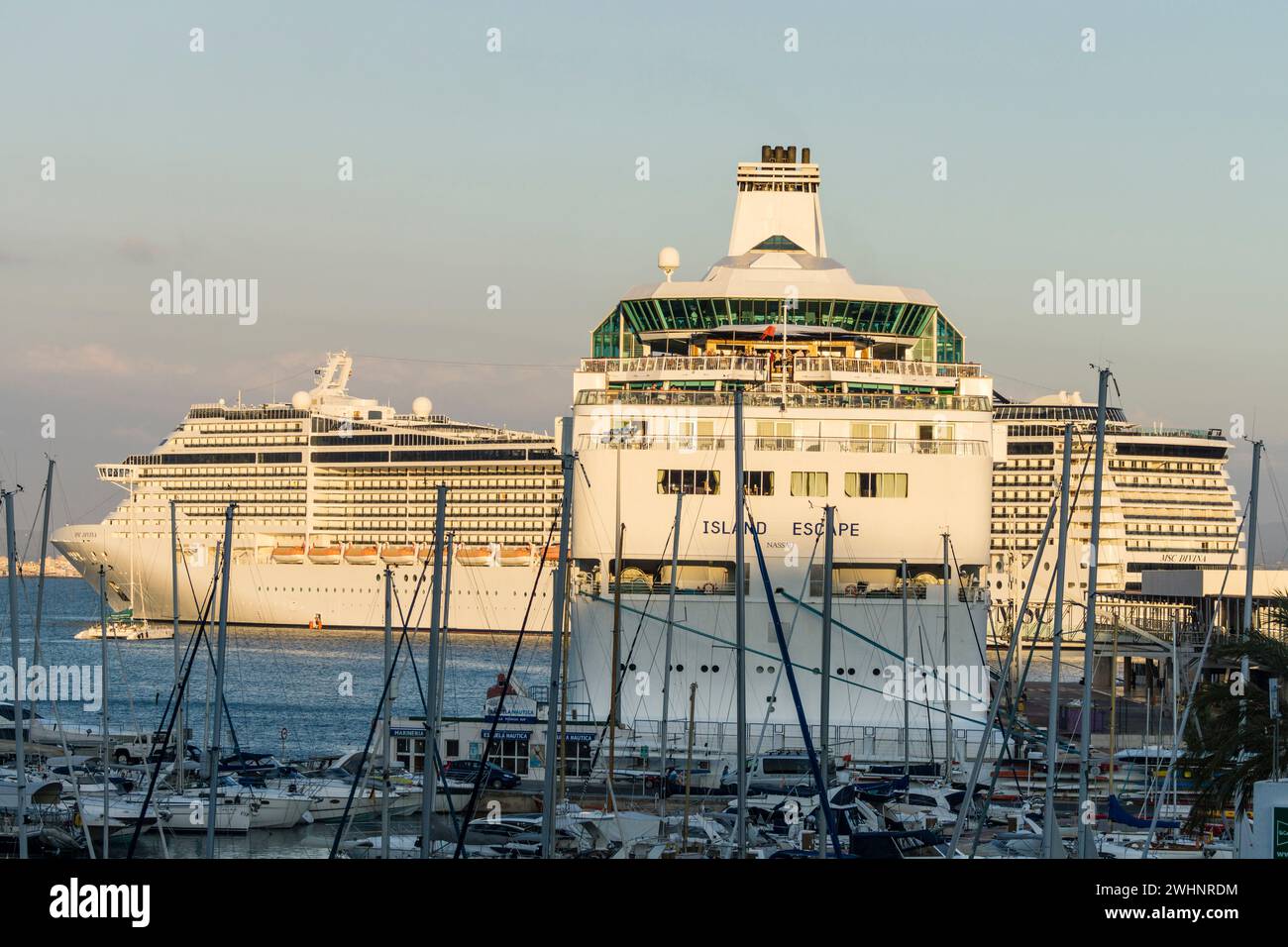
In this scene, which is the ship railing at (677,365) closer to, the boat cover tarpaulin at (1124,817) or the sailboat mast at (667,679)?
the sailboat mast at (667,679)

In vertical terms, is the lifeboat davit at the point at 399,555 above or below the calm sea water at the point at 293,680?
above

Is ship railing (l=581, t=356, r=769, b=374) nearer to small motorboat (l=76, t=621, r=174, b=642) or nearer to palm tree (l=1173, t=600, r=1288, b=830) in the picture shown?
palm tree (l=1173, t=600, r=1288, b=830)

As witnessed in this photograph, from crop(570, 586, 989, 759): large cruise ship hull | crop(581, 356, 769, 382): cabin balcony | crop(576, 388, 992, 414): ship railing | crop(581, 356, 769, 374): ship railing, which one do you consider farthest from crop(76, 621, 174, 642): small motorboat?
crop(570, 586, 989, 759): large cruise ship hull

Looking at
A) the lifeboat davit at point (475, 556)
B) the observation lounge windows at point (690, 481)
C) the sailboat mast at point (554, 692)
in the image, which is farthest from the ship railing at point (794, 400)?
the lifeboat davit at point (475, 556)

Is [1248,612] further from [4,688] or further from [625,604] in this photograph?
[4,688]
